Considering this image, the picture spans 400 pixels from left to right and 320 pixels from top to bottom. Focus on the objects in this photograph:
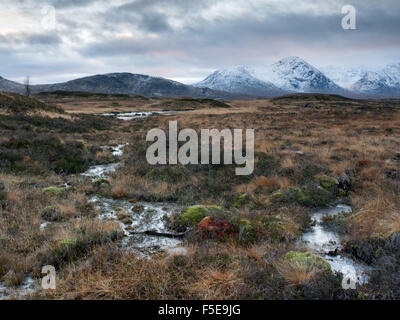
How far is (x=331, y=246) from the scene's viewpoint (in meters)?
5.70

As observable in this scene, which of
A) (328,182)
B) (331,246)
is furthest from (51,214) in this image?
(328,182)

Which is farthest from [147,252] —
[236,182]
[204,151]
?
[204,151]

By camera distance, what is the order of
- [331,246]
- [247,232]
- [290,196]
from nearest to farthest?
[331,246]
[247,232]
[290,196]

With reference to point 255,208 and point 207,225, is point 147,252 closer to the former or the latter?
point 207,225

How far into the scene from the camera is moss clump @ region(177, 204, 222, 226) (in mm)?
6598

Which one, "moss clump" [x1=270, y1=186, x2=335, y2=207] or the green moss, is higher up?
the green moss

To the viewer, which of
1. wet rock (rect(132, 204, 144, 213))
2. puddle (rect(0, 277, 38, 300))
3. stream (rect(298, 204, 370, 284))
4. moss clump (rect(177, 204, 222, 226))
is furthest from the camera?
wet rock (rect(132, 204, 144, 213))

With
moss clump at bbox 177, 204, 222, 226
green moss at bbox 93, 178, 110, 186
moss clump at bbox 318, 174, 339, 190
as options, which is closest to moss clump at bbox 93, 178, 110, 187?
green moss at bbox 93, 178, 110, 186

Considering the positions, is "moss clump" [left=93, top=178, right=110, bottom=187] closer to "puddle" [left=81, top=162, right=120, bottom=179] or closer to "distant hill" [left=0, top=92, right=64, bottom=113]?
"puddle" [left=81, top=162, right=120, bottom=179]

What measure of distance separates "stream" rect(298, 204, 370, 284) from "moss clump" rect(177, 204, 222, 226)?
8.26ft

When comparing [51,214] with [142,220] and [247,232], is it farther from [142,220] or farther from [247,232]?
[247,232]

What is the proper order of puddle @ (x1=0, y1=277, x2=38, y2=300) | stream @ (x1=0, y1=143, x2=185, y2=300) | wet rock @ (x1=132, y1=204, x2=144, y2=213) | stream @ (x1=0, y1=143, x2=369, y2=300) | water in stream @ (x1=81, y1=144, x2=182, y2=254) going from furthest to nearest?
wet rock @ (x1=132, y1=204, x2=144, y2=213), water in stream @ (x1=81, y1=144, x2=182, y2=254), stream @ (x1=0, y1=143, x2=369, y2=300), stream @ (x1=0, y1=143, x2=185, y2=300), puddle @ (x1=0, y1=277, x2=38, y2=300)

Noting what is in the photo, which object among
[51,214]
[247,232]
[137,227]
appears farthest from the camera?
[51,214]

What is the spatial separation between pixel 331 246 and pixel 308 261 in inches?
69.2
